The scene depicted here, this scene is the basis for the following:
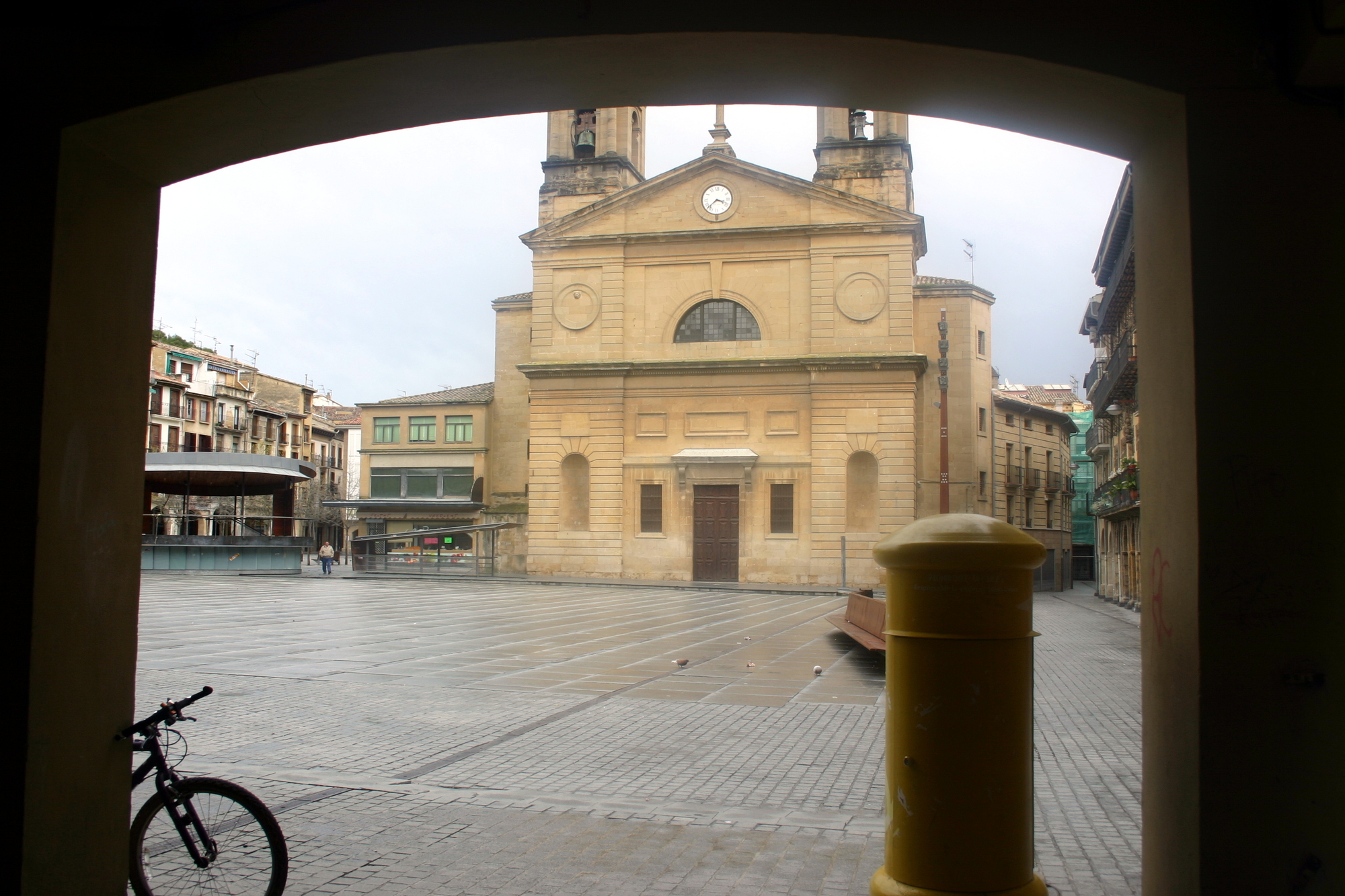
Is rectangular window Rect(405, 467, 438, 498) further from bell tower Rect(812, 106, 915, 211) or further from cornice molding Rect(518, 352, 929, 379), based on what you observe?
bell tower Rect(812, 106, 915, 211)

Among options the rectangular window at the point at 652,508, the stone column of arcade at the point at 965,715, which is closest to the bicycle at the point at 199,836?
the stone column of arcade at the point at 965,715

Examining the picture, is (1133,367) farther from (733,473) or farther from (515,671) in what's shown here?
(515,671)

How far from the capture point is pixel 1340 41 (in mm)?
2912

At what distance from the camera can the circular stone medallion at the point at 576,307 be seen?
136 ft

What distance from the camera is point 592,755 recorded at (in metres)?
7.61

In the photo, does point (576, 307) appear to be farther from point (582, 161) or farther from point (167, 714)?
point (167, 714)

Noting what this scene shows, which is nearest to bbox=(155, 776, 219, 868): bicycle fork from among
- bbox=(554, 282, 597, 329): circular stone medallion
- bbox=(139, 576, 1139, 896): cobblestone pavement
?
bbox=(139, 576, 1139, 896): cobblestone pavement

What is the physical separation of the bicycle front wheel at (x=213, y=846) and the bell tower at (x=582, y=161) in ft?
134

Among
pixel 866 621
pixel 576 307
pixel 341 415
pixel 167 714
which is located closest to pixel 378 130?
pixel 167 714

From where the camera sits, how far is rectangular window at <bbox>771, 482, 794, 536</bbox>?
38.8m

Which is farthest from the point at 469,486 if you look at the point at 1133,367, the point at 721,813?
the point at 721,813

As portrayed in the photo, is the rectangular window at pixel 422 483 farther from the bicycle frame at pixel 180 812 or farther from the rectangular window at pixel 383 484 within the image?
the bicycle frame at pixel 180 812

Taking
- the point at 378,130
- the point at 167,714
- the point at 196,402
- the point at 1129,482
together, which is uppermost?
the point at 196,402

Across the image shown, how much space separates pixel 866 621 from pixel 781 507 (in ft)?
76.8
